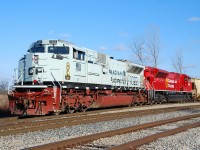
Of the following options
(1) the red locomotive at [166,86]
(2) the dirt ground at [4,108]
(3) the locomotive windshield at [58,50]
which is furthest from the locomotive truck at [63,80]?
(1) the red locomotive at [166,86]

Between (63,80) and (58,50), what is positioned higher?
(58,50)

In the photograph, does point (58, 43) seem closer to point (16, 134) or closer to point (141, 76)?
point (16, 134)

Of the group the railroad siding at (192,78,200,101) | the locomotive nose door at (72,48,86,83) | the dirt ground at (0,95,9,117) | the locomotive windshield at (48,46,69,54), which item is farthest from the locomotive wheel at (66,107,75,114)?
the railroad siding at (192,78,200,101)

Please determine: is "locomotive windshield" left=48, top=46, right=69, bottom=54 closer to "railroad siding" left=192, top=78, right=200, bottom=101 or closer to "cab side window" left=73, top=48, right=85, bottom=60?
"cab side window" left=73, top=48, right=85, bottom=60

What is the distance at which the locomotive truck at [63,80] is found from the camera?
14469mm

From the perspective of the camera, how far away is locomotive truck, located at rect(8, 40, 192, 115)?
14.5 meters

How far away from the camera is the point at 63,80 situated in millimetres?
15281

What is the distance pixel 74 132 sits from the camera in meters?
9.34

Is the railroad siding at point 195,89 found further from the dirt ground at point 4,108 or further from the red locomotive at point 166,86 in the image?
the dirt ground at point 4,108

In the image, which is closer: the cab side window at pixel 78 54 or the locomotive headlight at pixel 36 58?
the locomotive headlight at pixel 36 58

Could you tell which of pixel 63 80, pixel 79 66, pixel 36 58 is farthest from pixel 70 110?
pixel 36 58

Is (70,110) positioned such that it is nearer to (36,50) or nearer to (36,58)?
(36,58)

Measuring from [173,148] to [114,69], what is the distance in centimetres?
1487

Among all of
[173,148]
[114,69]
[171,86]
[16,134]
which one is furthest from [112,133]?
[171,86]
